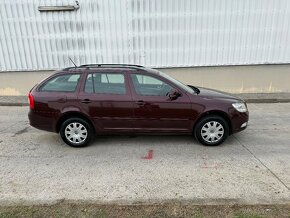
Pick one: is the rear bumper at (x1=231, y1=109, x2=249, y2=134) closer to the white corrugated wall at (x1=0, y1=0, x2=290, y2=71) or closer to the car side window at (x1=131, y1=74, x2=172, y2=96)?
the car side window at (x1=131, y1=74, x2=172, y2=96)

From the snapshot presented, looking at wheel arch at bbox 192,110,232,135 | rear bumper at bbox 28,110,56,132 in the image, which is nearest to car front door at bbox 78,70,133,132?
rear bumper at bbox 28,110,56,132

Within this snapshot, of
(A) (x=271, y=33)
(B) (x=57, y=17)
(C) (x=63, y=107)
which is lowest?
(C) (x=63, y=107)

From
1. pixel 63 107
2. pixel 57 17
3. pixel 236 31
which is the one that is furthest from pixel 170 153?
pixel 57 17

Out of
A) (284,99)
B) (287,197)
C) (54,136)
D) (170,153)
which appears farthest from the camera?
(284,99)

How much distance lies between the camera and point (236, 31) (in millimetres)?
9719

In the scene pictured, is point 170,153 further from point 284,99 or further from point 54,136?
point 284,99

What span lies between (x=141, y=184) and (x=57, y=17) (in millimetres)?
7852

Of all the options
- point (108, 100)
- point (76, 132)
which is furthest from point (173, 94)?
point (76, 132)

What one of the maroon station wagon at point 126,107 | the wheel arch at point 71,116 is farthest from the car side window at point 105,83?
the wheel arch at point 71,116

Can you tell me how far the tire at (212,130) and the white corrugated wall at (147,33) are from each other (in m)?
5.15

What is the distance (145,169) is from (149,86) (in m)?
1.70

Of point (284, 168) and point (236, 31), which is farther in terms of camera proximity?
point (236, 31)

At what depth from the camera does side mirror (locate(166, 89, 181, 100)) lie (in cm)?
521

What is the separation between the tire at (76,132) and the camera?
5344mm
